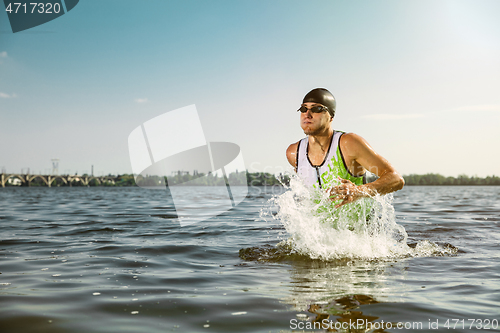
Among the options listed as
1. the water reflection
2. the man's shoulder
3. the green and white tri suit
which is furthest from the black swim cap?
the water reflection

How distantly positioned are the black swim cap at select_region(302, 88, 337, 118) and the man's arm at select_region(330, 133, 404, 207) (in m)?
0.58

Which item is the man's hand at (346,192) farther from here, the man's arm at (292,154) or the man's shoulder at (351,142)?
the man's arm at (292,154)

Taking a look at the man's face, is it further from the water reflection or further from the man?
the water reflection

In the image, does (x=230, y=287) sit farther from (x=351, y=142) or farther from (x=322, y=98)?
(x=322, y=98)

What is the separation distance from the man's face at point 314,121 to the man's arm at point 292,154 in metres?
0.70

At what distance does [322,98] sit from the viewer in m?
5.95

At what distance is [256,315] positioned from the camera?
11.2 feet

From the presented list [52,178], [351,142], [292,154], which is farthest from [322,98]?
[52,178]

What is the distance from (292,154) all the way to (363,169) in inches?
54.5

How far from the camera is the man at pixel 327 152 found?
554 cm

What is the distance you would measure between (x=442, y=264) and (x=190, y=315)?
428cm

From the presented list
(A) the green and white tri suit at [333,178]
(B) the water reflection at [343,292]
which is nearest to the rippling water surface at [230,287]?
(B) the water reflection at [343,292]

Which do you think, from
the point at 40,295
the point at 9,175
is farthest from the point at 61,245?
the point at 9,175

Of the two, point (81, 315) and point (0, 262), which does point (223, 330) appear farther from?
point (0, 262)
